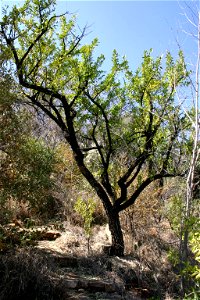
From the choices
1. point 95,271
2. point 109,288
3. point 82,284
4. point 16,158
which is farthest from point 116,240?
point 16,158

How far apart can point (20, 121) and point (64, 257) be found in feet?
10.6

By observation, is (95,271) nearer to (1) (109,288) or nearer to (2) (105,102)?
(1) (109,288)

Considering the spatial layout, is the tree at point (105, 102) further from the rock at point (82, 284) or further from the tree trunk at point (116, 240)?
the rock at point (82, 284)

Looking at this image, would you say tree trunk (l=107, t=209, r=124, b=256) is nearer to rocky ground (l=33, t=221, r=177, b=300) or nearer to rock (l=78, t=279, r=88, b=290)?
rocky ground (l=33, t=221, r=177, b=300)

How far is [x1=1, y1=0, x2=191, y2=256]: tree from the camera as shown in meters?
7.46

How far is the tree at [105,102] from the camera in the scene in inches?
294

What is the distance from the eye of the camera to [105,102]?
8.10 meters

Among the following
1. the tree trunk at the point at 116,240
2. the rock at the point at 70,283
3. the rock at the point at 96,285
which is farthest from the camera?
the tree trunk at the point at 116,240

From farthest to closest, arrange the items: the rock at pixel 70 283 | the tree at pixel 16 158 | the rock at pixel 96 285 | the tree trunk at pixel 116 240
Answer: the tree trunk at pixel 116 240, the rock at pixel 96 285, the rock at pixel 70 283, the tree at pixel 16 158

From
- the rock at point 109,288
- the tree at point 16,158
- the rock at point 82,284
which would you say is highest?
the tree at point 16,158

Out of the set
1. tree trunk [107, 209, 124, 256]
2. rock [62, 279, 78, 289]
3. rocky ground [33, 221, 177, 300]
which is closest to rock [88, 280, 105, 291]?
rocky ground [33, 221, 177, 300]

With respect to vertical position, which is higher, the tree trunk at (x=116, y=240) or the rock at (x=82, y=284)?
the tree trunk at (x=116, y=240)

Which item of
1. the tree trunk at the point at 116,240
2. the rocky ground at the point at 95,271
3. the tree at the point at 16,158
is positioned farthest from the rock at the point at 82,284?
the tree trunk at the point at 116,240

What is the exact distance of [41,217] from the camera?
10109mm
